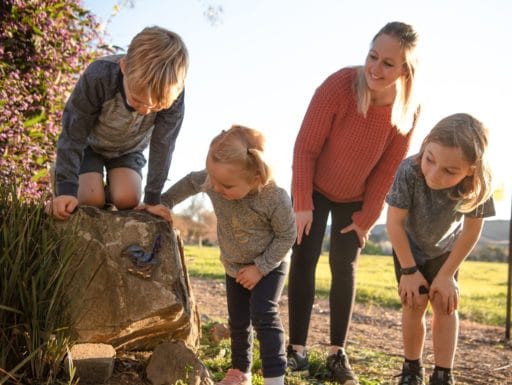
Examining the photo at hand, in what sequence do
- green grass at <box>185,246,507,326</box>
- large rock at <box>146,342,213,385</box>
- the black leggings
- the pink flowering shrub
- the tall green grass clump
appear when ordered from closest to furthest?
the tall green grass clump → large rock at <box>146,342,213,385</box> → the black leggings → the pink flowering shrub → green grass at <box>185,246,507,326</box>

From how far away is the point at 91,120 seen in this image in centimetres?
355

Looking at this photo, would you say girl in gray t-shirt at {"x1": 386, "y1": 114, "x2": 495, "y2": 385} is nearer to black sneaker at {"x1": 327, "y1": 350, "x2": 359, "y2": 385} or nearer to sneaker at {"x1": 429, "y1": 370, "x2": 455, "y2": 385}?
sneaker at {"x1": 429, "y1": 370, "x2": 455, "y2": 385}

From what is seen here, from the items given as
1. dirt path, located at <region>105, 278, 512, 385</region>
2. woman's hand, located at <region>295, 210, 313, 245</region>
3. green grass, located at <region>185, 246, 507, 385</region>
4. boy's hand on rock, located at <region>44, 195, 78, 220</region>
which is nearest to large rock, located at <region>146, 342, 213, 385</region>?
dirt path, located at <region>105, 278, 512, 385</region>

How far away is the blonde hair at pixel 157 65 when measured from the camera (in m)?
3.15

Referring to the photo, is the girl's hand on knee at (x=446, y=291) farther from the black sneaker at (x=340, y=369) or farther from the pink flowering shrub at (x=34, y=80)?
the pink flowering shrub at (x=34, y=80)

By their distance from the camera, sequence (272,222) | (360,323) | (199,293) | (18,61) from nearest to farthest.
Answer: (272,222) < (18,61) < (360,323) < (199,293)

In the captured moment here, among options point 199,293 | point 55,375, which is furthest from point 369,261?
point 55,375

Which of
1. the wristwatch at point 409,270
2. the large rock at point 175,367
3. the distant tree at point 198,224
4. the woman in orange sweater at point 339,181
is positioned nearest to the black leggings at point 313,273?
the woman in orange sweater at point 339,181

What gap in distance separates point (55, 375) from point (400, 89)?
2574mm

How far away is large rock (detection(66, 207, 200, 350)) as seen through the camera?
124 inches

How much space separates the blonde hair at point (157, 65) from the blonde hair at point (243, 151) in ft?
1.33

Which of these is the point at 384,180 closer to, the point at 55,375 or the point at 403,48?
the point at 403,48

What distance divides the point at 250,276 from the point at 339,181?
104 cm

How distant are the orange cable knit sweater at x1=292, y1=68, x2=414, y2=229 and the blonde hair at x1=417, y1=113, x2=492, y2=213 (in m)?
0.56
